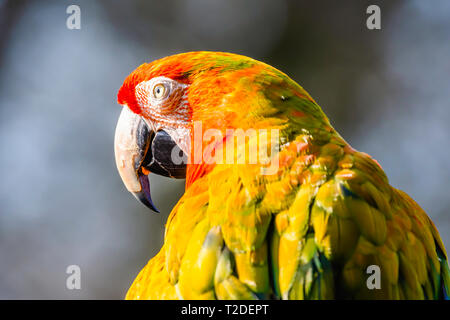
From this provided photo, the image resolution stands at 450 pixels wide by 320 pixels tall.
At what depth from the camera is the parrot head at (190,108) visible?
74cm

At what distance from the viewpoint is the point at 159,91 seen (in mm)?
898

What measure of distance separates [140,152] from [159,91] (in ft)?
0.58

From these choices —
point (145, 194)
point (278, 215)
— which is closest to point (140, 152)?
point (145, 194)

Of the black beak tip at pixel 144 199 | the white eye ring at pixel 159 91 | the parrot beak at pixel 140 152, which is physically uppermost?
the white eye ring at pixel 159 91

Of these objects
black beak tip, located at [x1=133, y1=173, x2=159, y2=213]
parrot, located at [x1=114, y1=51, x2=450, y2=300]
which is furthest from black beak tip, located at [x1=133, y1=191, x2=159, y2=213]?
parrot, located at [x1=114, y1=51, x2=450, y2=300]

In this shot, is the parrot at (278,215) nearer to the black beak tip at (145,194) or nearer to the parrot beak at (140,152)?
the parrot beak at (140,152)

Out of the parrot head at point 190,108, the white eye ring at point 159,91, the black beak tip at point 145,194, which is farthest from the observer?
the black beak tip at point 145,194

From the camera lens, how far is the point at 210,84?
0.81 meters

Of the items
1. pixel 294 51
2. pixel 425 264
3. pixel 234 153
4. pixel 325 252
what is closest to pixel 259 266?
pixel 325 252

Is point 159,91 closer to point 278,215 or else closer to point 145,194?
point 145,194

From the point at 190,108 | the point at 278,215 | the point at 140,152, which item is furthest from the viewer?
the point at 140,152

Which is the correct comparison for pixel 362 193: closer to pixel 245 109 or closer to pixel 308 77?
pixel 245 109

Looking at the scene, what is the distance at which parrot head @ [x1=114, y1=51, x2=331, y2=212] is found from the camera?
742 millimetres

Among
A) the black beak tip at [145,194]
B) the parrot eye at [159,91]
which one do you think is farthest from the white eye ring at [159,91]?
the black beak tip at [145,194]
